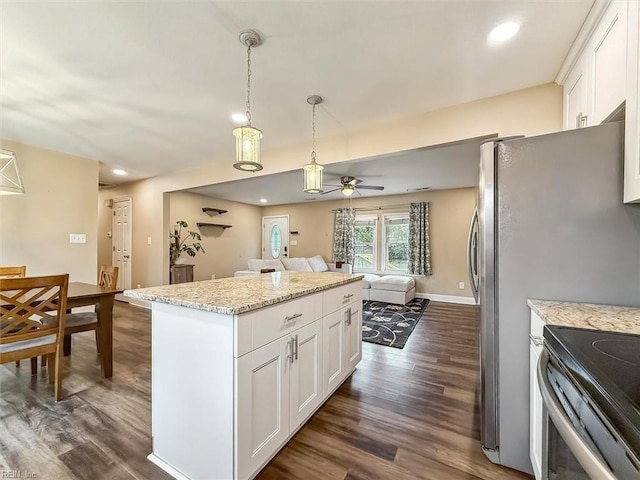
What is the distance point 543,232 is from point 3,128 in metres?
5.13

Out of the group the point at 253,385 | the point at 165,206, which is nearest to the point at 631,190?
the point at 253,385

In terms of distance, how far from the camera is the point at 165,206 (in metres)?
5.05

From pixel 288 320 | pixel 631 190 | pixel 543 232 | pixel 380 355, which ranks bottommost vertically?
pixel 380 355

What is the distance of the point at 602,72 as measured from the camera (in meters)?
1.48

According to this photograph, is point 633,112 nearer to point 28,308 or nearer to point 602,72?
point 602,72

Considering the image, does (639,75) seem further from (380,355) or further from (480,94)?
(380,355)

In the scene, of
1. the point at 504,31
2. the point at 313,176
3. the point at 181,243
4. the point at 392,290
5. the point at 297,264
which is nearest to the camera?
the point at 504,31

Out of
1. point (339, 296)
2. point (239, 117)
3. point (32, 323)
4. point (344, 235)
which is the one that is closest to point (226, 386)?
point (339, 296)

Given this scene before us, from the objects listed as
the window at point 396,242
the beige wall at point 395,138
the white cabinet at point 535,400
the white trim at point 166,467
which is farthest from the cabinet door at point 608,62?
the window at point 396,242

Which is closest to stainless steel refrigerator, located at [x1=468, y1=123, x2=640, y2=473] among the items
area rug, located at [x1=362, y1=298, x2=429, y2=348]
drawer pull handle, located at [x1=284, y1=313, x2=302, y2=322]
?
drawer pull handle, located at [x1=284, y1=313, x2=302, y2=322]

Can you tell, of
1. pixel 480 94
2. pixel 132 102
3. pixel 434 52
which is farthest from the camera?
pixel 132 102

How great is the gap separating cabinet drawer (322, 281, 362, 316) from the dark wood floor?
2.41 ft

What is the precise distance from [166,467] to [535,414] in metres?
1.90

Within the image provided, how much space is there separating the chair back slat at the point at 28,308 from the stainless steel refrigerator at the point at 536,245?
9.61 feet
